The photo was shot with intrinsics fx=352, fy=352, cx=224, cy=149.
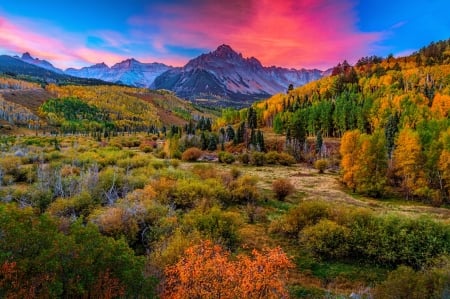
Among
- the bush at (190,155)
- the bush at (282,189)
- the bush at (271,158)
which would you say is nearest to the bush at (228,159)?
the bush at (190,155)

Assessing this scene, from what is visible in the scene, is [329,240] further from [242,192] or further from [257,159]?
[257,159]

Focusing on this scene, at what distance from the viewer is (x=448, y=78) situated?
135 metres

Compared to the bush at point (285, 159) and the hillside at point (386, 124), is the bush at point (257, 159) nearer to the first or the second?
the bush at point (285, 159)

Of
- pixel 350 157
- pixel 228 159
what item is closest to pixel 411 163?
pixel 350 157

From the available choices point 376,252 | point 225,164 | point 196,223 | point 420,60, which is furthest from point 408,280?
point 420,60

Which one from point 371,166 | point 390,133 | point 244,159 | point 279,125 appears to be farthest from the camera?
point 279,125

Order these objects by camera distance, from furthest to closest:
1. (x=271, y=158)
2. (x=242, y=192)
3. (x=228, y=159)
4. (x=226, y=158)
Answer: (x=226, y=158) < (x=228, y=159) < (x=271, y=158) < (x=242, y=192)

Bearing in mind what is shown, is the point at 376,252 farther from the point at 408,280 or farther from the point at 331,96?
the point at 331,96

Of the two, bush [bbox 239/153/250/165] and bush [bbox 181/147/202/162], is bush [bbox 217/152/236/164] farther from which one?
bush [bbox 181/147/202/162]

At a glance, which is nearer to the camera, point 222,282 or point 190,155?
point 222,282

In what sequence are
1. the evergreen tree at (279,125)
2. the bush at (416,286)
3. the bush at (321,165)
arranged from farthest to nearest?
1. the evergreen tree at (279,125)
2. the bush at (321,165)
3. the bush at (416,286)

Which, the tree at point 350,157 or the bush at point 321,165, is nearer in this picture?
the tree at point 350,157

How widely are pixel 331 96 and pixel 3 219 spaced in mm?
158936

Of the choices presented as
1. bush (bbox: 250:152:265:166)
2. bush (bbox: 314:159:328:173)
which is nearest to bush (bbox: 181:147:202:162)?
bush (bbox: 250:152:265:166)
